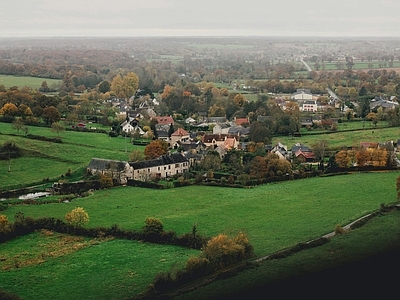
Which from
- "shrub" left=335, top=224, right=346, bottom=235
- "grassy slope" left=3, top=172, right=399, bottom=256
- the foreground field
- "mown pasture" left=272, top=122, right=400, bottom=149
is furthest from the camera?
"mown pasture" left=272, top=122, right=400, bottom=149

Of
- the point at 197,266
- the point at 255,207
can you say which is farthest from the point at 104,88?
the point at 197,266

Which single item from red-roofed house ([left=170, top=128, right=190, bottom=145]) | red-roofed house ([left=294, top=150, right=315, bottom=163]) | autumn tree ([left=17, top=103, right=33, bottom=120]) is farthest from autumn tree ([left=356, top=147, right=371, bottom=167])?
autumn tree ([left=17, top=103, right=33, bottom=120])

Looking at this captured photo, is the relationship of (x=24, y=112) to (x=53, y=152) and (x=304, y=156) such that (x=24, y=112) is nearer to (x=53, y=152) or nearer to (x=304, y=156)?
(x=53, y=152)

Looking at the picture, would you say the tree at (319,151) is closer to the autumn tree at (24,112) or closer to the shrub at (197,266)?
the shrub at (197,266)

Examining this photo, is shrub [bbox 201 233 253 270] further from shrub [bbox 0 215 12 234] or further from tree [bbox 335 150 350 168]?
tree [bbox 335 150 350 168]

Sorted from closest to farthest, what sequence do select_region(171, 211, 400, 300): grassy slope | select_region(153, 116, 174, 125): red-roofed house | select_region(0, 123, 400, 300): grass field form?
select_region(171, 211, 400, 300): grassy slope → select_region(0, 123, 400, 300): grass field → select_region(153, 116, 174, 125): red-roofed house

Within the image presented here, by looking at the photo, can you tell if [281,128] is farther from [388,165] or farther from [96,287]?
[96,287]

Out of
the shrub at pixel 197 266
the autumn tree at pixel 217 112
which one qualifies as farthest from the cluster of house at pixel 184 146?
the shrub at pixel 197 266
